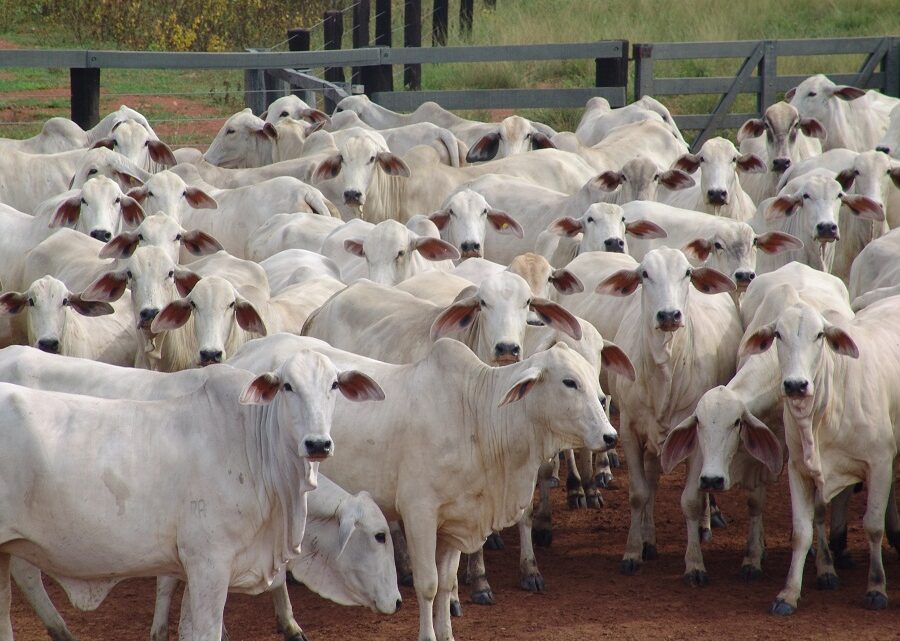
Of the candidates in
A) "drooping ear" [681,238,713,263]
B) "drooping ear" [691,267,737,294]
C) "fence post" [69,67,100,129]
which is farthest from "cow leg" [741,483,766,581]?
"fence post" [69,67,100,129]

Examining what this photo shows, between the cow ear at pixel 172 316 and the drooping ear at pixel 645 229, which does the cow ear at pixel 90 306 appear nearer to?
the cow ear at pixel 172 316

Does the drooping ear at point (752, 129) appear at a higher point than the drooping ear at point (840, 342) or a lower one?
higher

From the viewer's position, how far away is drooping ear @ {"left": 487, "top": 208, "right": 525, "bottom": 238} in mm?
10055

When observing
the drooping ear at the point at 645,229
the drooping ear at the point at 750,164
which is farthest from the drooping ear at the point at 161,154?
the drooping ear at the point at 750,164

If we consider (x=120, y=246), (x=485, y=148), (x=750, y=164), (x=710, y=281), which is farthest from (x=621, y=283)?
(x=485, y=148)

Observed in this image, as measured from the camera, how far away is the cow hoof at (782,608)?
6.96m

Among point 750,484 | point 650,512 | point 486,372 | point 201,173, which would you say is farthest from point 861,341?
point 201,173

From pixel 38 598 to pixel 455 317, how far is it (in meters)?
2.40

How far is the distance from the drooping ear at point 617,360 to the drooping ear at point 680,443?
0.44 metres

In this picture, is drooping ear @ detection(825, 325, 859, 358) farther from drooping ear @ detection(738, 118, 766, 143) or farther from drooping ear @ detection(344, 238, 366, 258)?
drooping ear @ detection(738, 118, 766, 143)

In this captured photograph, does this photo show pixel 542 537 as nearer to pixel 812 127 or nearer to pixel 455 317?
pixel 455 317

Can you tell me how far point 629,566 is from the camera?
766 cm

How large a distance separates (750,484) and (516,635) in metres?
1.62

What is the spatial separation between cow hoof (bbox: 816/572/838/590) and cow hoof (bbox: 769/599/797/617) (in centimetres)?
39
